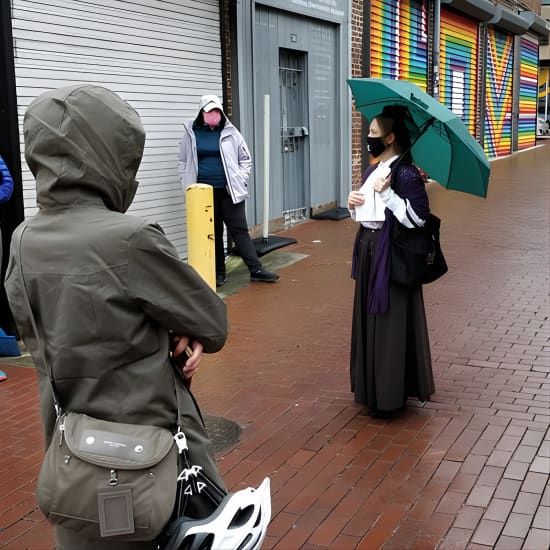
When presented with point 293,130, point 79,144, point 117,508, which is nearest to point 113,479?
point 117,508

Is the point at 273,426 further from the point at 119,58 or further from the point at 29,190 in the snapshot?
the point at 119,58

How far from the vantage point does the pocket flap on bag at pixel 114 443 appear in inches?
77.9

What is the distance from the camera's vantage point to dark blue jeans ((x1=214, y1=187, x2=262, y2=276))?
8.66m

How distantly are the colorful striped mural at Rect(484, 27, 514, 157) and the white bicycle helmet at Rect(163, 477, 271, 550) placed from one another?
75.5 feet

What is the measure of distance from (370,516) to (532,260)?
7.03m

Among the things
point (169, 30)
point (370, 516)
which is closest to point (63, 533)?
point (370, 516)

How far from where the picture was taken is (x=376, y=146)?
4852mm

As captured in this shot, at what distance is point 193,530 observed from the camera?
205cm

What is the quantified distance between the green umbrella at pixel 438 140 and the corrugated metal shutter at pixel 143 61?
334cm

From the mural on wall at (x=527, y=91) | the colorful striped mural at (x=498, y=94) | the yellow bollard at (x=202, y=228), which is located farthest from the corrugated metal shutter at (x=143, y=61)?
the mural on wall at (x=527, y=91)

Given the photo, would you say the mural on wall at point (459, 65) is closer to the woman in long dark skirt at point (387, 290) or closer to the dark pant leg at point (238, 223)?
the dark pant leg at point (238, 223)

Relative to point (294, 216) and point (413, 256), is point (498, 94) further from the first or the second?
point (413, 256)

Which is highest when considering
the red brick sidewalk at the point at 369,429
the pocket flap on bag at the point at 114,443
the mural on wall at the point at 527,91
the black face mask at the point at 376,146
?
the mural on wall at the point at 527,91

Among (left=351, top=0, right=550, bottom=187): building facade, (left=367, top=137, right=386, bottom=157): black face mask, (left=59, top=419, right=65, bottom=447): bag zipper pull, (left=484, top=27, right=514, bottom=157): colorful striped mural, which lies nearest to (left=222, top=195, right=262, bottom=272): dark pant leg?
(left=367, top=137, right=386, bottom=157): black face mask
